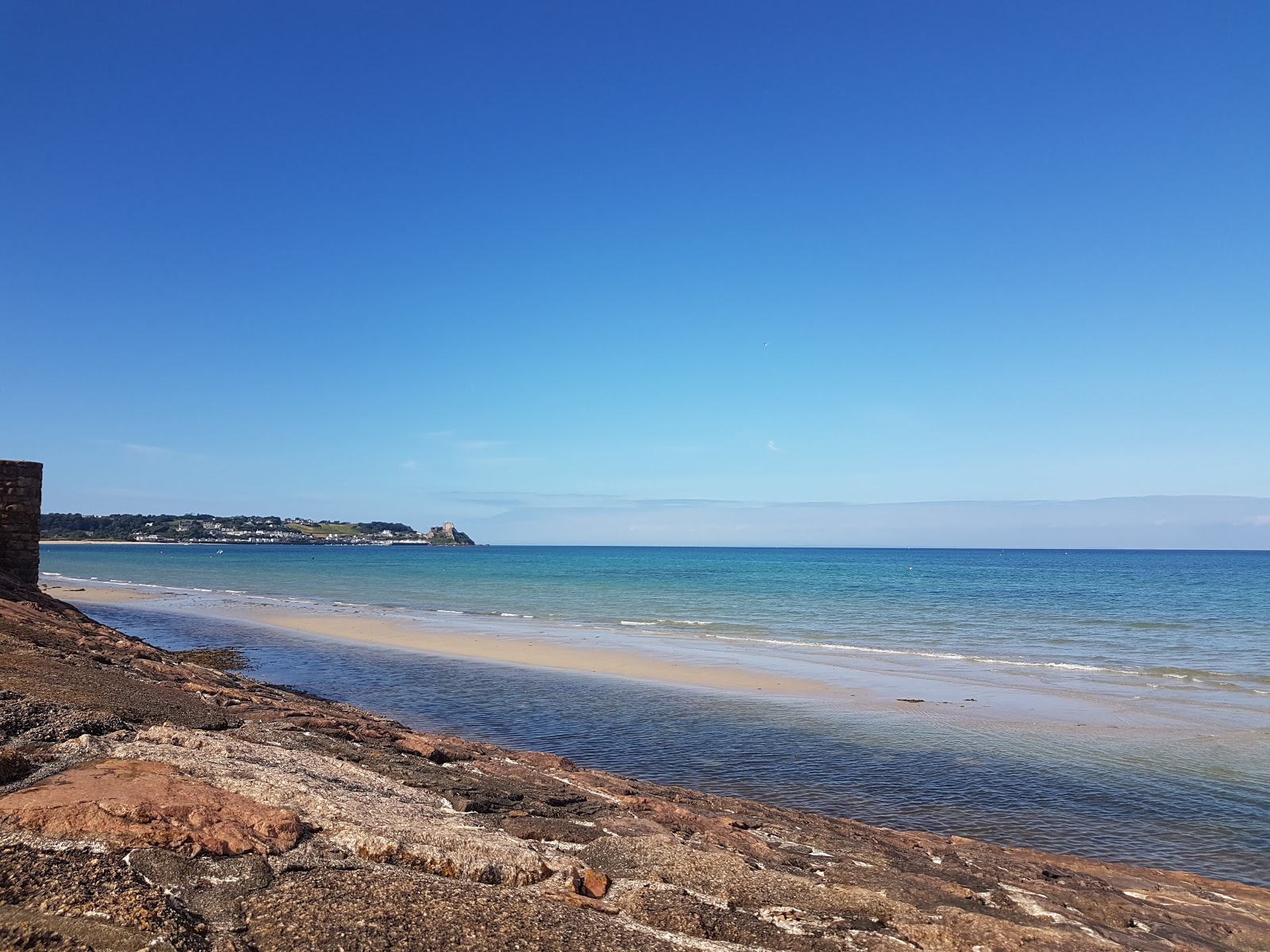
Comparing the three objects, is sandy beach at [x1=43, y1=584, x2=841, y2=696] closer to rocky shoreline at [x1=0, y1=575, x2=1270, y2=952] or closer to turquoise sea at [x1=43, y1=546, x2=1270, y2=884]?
turquoise sea at [x1=43, y1=546, x2=1270, y2=884]

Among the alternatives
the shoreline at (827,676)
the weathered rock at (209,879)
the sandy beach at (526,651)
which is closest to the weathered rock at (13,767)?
the weathered rock at (209,879)

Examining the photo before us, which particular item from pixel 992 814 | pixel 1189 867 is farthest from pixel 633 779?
pixel 1189 867

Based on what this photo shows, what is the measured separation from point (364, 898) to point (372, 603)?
44.5m

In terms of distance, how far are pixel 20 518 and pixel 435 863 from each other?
1681cm

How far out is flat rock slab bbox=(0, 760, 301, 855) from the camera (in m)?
5.33

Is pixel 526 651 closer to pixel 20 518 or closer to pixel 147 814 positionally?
pixel 20 518

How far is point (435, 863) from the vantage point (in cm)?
588

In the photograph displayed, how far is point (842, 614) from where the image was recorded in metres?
41.9

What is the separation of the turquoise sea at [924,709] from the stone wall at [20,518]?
5.80m

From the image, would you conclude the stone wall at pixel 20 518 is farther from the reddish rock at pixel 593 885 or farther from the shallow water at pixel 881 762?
the reddish rock at pixel 593 885

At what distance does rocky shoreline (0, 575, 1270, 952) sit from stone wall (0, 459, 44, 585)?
Answer: 891 cm

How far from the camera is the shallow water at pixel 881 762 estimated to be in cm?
1041

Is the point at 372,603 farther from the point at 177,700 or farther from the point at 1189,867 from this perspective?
the point at 1189,867

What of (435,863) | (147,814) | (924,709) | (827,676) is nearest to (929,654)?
(827,676)
